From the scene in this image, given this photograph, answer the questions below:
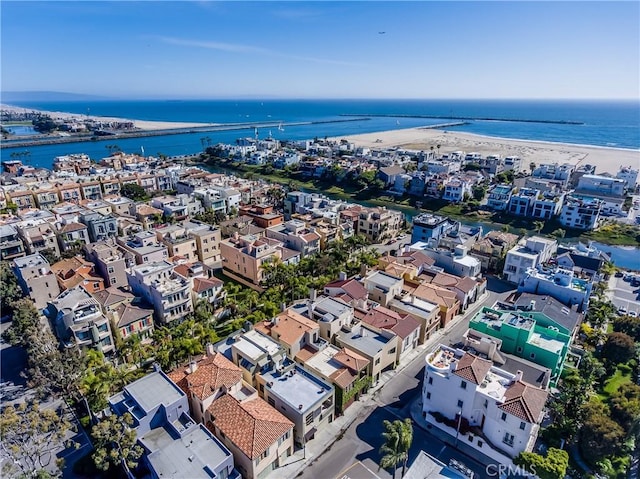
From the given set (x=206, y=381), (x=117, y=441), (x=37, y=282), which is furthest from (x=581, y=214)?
(x=37, y=282)

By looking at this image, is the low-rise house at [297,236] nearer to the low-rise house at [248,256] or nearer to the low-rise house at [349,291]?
the low-rise house at [248,256]

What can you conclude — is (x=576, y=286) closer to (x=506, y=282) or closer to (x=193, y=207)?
(x=506, y=282)

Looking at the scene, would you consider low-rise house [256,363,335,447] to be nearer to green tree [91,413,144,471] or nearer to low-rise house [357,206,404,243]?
green tree [91,413,144,471]

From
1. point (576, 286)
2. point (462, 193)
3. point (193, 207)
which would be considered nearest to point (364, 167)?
point (462, 193)

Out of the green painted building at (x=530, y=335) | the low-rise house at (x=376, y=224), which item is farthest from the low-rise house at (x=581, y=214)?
the green painted building at (x=530, y=335)

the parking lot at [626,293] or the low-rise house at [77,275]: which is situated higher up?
the low-rise house at [77,275]

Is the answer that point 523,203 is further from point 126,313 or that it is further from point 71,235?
point 71,235

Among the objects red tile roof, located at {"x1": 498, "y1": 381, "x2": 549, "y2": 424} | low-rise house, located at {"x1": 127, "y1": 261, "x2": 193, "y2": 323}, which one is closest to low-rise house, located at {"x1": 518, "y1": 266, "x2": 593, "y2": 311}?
red tile roof, located at {"x1": 498, "y1": 381, "x2": 549, "y2": 424}
